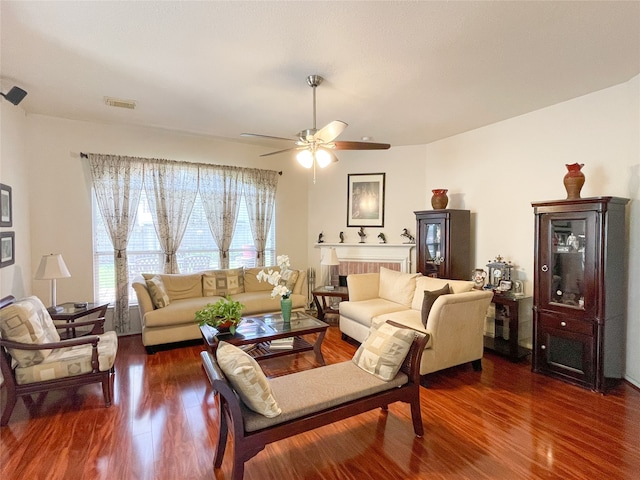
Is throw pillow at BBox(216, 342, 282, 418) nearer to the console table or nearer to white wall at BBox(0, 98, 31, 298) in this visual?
white wall at BBox(0, 98, 31, 298)

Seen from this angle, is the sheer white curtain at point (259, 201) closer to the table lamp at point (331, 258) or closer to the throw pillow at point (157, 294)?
the table lamp at point (331, 258)

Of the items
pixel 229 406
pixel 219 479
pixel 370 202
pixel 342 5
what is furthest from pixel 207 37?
pixel 370 202

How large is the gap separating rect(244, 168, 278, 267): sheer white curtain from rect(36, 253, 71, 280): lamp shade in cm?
256

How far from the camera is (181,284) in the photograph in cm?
445

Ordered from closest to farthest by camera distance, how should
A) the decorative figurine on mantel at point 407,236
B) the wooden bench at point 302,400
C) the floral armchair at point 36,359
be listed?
the wooden bench at point 302,400 → the floral armchair at point 36,359 → the decorative figurine on mantel at point 407,236

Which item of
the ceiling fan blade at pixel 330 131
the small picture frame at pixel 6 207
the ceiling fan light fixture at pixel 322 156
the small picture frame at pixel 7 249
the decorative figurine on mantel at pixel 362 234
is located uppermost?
the ceiling fan blade at pixel 330 131

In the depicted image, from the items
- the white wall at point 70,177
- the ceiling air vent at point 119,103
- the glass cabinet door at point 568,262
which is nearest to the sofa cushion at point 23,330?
the white wall at point 70,177

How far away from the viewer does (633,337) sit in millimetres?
3018

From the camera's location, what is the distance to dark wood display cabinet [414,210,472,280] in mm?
4352

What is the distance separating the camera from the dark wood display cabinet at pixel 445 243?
435 cm

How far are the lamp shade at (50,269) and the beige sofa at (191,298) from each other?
28.8 inches

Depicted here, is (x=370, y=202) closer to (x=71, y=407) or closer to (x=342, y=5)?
(x=342, y=5)

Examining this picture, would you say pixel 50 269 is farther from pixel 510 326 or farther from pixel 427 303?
pixel 510 326

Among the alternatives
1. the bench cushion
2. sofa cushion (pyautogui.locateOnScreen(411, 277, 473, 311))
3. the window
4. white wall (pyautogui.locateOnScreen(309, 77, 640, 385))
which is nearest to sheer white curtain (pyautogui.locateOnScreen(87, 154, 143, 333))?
the window
